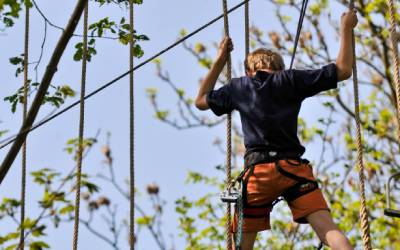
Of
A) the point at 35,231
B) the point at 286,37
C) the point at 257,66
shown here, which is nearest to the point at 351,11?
the point at 257,66

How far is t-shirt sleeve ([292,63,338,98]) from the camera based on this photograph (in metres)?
3.66

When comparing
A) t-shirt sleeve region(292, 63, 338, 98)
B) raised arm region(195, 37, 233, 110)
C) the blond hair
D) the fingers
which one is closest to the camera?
t-shirt sleeve region(292, 63, 338, 98)

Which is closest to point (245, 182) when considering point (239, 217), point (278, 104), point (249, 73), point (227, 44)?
point (239, 217)

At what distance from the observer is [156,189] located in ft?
29.7

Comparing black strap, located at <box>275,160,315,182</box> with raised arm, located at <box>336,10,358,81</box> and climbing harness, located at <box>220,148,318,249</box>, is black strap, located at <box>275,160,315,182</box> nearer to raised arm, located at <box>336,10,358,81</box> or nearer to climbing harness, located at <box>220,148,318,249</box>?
climbing harness, located at <box>220,148,318,249</box>

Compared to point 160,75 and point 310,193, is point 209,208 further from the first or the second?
point 310,193

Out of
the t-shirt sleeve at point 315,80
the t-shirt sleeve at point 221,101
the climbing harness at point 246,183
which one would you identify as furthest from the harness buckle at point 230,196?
the t-shirt sleeve at point 315,80

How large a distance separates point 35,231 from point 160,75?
7.56 meters

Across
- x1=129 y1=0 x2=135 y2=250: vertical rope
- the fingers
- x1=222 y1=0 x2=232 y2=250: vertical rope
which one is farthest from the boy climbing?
x1=129 y1=0 x2=135 y2=250: vertical rope

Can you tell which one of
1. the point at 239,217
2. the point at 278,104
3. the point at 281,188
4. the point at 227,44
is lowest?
the point at 239,217

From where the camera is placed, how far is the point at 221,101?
3.96m

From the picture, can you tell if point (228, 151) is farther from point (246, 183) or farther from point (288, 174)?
point (288, 174)

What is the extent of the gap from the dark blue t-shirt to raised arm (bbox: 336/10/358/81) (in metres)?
0.03

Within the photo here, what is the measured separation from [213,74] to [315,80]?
59cm
